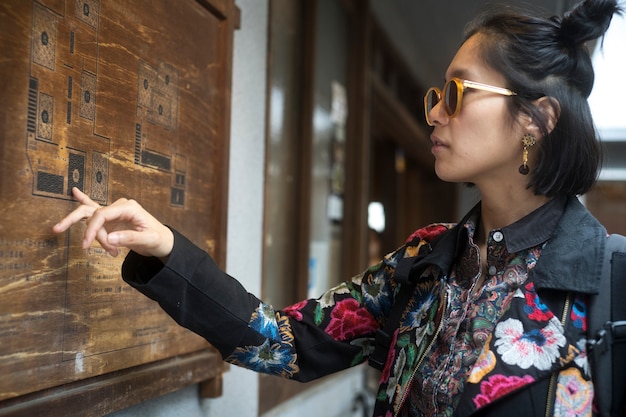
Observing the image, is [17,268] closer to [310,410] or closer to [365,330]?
[365,330]

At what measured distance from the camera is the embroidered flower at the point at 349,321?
5.24 feet

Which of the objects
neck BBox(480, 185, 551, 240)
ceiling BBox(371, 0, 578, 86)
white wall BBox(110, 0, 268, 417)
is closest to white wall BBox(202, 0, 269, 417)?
white wall BBox(110, 0, 268, 417)

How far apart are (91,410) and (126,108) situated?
649 millimetres

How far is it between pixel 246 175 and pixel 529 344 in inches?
47.4

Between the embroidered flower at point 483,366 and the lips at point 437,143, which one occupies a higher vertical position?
the lips at point 437,143

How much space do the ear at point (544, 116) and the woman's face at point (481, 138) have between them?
0.02 m

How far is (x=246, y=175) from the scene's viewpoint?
2.23 m

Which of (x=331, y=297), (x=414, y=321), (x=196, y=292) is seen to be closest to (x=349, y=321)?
(x=331, y=297)

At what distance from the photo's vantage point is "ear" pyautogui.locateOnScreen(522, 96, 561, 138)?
1456mm

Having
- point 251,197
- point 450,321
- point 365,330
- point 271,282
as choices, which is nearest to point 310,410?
point 271,282

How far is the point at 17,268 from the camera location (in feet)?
3.72

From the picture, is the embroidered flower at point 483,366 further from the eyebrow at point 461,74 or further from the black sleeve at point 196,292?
the eyebrow at point 461,74

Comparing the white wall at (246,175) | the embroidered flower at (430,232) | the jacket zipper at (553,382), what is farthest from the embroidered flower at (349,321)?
the white wall at (246,175)

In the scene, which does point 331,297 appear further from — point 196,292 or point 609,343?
point 609,343
